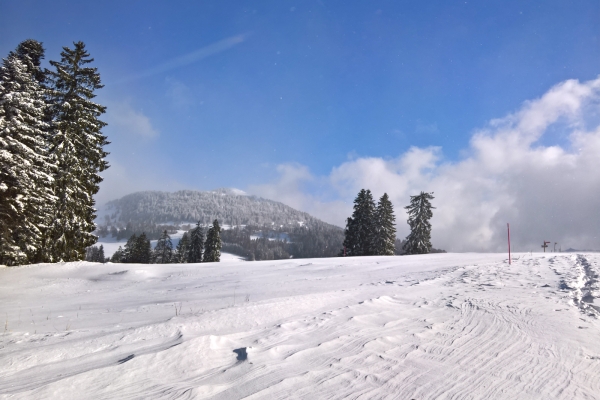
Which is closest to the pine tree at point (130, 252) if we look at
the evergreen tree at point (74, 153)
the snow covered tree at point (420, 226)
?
the evergreen tree at point (74, 153)

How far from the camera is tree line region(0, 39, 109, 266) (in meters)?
13.8

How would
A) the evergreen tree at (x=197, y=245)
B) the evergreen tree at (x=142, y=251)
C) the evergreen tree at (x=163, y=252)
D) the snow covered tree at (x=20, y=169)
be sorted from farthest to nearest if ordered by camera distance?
1. the evergreen tree at (x=163, y=252)
2. the evergreen tree at (x=142, y=251)
3. the evergreen tree at (x=197, y=245)
4. the snow covered tree at (x=20, y=169)

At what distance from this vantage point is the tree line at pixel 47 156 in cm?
1383

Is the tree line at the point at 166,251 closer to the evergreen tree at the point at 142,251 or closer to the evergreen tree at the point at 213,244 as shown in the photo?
the evergreen tree at the point at 142,251

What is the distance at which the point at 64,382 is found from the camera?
8.53ft

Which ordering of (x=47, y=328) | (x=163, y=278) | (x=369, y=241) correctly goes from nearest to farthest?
(x=47, y=328), (x=163, y=278), (x=369, y=241)

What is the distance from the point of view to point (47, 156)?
53.6 ft

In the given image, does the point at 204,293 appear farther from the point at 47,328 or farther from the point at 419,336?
the point at 419,336

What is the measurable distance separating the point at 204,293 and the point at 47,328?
330 cm

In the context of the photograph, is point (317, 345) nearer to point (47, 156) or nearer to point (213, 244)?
point (47, 156)

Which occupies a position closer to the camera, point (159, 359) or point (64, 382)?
point (64, 382)

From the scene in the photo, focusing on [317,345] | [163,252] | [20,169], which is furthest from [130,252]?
[317,345]

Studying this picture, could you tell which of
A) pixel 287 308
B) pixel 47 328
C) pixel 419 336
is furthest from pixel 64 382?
pixel 419 336

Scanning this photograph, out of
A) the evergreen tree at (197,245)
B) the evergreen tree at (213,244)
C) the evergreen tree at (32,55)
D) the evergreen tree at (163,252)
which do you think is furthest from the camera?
the evergreen tree at (163,252)
